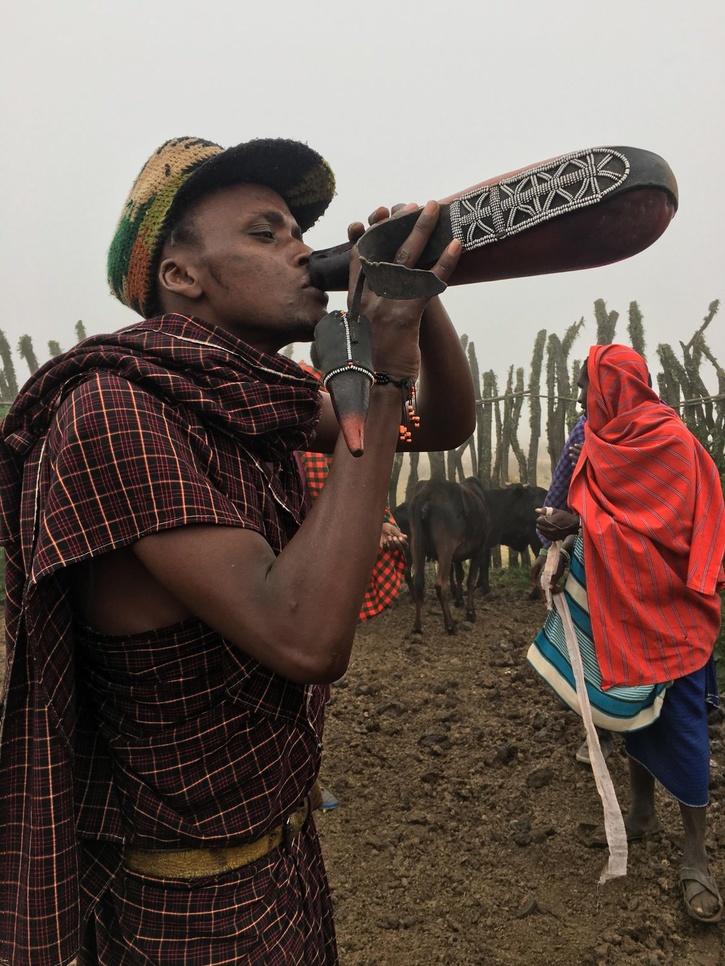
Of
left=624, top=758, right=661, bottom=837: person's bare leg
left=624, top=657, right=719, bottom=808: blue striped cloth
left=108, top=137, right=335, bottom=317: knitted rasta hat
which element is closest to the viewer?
left=108, top=137, right=335, bottom=317: knitted rasta hat

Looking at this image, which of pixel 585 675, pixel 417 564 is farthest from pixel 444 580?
pixel 585 675

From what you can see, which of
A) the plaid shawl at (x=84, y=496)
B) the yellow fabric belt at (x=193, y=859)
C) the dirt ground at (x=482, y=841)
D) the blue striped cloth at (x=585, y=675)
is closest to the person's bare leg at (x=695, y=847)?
the dirt ground at (x=482, y=841)

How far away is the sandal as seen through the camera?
8.98 ft

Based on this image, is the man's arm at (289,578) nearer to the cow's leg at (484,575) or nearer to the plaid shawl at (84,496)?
the plaid shawl at (84,496)

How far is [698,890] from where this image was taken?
9.16 ft

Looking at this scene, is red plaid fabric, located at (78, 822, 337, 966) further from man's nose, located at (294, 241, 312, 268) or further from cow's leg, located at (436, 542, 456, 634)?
cow's leg, located at (436, 542, 456, 634)

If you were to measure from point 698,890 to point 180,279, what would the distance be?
115 inches

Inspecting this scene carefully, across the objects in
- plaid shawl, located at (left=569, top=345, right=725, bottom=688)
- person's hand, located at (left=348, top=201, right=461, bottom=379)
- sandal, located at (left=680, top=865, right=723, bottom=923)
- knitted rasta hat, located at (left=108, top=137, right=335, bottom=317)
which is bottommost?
sandal, located at (left=680, top=865, right=723, bottom=923)

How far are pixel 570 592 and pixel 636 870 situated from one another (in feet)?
3.85

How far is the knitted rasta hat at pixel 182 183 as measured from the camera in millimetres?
1273

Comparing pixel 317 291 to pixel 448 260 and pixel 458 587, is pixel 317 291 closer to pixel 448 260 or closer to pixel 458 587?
pixel 448 260

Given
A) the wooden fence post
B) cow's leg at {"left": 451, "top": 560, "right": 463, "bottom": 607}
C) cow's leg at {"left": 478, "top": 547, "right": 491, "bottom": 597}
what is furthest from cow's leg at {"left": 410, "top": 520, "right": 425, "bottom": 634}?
the wooden fence post

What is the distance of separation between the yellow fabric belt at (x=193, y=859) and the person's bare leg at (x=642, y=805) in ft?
8.37

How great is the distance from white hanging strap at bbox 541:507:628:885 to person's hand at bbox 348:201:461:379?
2.19m
